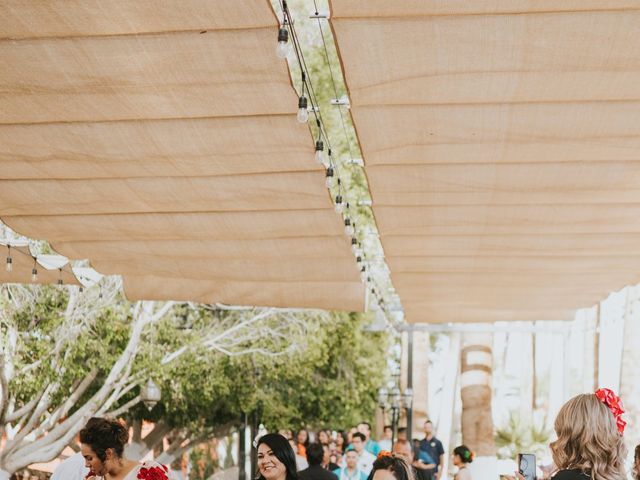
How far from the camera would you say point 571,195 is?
8109 millimetres

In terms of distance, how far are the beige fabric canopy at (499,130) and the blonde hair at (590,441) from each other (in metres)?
1.72

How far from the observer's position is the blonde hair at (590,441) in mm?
3939

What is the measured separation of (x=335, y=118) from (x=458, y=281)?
14360 millimetres

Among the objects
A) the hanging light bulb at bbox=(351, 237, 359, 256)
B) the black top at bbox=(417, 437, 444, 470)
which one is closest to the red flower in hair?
the hanging light bulb at bbox=(351, 237, 359, 256)

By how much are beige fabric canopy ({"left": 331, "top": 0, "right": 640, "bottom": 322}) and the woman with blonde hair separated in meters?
1.71

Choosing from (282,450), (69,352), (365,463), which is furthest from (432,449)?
(282,450)

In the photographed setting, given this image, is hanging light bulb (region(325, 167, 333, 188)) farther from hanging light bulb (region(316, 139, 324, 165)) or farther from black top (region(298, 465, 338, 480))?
black top (region(298, 465, 338, 480))

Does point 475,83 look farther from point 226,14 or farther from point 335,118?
point 335,118

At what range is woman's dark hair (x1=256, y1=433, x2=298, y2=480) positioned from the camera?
Result: 5.16 m

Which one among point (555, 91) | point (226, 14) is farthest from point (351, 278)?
point (226, 14)

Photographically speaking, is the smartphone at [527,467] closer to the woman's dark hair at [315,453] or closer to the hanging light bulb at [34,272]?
the woman's dark hair at [315,453]

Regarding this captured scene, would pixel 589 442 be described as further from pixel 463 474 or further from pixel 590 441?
pixel 463 474

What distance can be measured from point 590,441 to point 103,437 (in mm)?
2669

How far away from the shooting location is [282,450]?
17.0 ft
